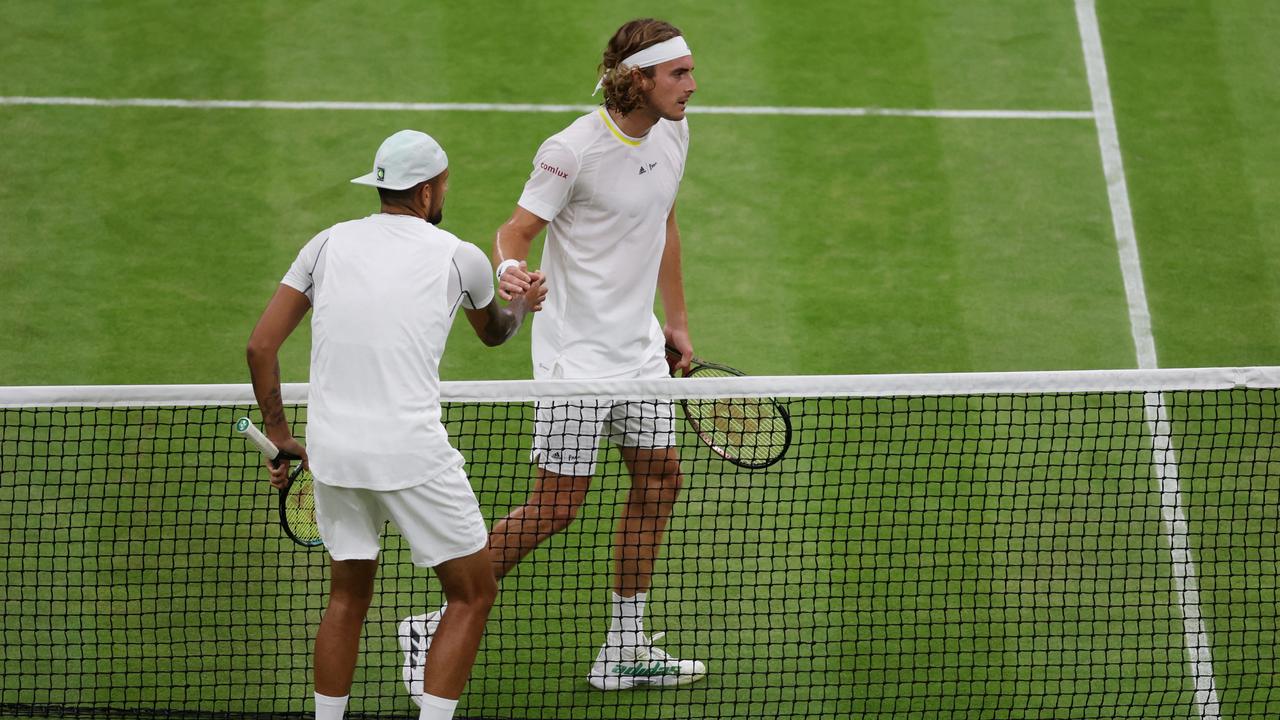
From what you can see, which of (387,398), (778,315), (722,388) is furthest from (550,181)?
(778,315)

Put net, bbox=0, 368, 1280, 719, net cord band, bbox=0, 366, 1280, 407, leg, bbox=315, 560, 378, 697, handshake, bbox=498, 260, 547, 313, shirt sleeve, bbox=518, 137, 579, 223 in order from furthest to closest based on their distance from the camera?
net, bbox=0, 368, 1280, 719
shirt sleeve, bbox=518, 137, 579, 223
net cord band, bbox=0, 366, 1280, 407
handshake, bbox=498, 260, 547, 313
leg, bbox=315, 560, 378, 697

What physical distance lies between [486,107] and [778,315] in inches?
98.9

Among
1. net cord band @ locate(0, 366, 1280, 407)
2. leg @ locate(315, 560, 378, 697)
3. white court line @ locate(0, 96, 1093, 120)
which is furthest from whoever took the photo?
white court line @ locate(0, 96, 1093, 120)

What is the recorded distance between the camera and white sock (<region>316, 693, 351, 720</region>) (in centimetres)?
553

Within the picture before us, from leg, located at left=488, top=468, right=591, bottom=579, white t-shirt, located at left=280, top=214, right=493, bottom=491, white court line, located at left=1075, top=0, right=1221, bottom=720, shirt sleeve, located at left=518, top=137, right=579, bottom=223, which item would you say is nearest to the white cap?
white t-shirt, located at left=280, top=214, right=493, bottom=491

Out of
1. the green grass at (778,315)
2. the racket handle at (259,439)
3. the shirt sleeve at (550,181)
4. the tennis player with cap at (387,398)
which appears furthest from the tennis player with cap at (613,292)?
the racket handle at (259,439)

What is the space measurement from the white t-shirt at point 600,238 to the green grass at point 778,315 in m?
1.14

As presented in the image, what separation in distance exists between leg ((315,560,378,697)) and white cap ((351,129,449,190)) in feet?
4.14

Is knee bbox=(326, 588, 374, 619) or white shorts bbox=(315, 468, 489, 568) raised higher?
white shorts bbox=(315, 468, 489, 568)

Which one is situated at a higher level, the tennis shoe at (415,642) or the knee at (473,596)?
the knee at (473,596)

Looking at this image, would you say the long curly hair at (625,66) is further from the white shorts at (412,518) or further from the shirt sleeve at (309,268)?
the white shorts at (412,518)

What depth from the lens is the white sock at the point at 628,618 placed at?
6.52 metres

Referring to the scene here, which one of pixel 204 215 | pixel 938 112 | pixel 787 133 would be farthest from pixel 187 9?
pixel 938 112

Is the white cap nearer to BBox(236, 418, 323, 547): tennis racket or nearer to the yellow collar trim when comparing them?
the yellow collar trim
